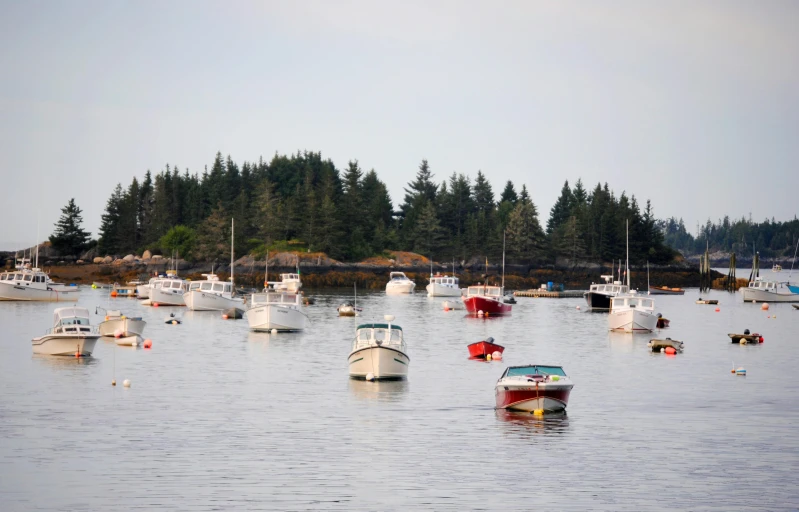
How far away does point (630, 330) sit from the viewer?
8256cm

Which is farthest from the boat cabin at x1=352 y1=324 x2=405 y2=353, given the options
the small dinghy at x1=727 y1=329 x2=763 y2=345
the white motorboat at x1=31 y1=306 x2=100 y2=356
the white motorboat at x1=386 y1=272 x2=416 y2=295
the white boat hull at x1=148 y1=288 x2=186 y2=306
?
the white motorboat at x1=386 y1=272 x2=416 y2=295

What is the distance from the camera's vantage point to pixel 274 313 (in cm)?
7525

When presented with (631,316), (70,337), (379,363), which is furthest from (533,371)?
(631,316)

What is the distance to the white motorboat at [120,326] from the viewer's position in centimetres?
6762

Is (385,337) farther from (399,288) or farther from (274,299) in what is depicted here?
(399,288)

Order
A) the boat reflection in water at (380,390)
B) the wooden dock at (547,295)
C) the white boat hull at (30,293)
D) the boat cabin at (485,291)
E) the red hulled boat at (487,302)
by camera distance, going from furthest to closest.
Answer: the wooden dock at (547,295) < the white boat hull at (30,293) < the boat cabin at (485,291) < the red hulled boat at (487,302) < the boat reflection in water at (380,390)

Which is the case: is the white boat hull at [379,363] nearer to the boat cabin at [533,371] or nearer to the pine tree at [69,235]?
the boat cabin at [533,371]

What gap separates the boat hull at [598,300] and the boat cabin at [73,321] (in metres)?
70.4

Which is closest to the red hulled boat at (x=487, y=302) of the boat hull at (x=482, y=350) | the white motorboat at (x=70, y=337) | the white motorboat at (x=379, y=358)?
the boat hull at (x=482, y=350)

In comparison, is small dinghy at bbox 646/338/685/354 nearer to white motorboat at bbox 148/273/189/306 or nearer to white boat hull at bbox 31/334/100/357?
white boat hull at bbox 31/334/100/357

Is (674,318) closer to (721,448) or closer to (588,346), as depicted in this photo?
(588,346)

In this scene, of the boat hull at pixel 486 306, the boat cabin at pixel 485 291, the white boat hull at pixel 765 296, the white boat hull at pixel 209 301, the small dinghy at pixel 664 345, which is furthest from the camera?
the white boat hull at pixel 765 296

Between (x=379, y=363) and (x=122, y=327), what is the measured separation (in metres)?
27.4

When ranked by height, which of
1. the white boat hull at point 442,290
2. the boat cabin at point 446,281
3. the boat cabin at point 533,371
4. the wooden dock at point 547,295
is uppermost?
the boat cabin at point 446,281
